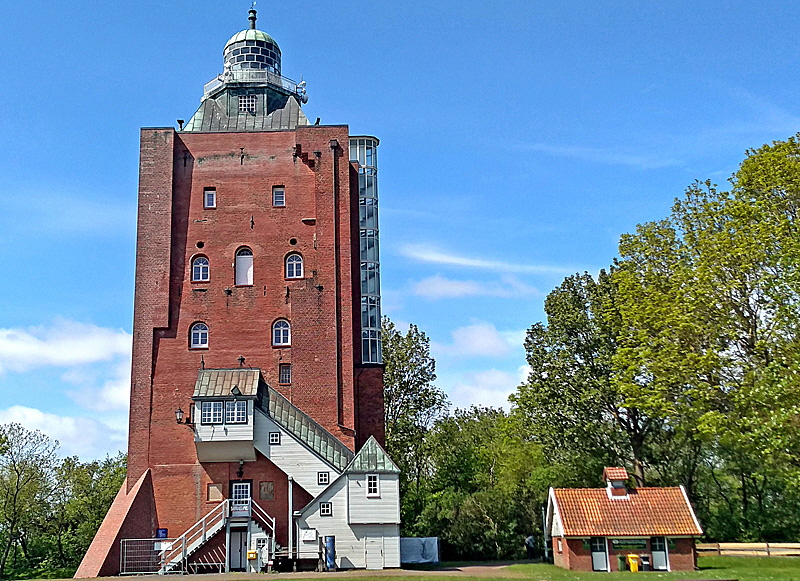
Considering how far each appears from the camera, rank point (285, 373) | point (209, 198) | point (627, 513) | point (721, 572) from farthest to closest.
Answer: point (209, 198) → point (285, 373) → point (627, 513) → point (721, 572)

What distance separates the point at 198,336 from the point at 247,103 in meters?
12.9

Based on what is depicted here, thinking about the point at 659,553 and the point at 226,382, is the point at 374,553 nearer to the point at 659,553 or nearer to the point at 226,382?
the point at 226,382

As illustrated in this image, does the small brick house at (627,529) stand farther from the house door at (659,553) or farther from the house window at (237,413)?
the house window at (237,413)

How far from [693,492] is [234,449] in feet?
82.3

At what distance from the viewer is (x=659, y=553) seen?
30.9 m

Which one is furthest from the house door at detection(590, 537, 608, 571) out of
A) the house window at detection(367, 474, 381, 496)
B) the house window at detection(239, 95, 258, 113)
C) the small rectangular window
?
the house window at detection(239, 95, 258, 113)

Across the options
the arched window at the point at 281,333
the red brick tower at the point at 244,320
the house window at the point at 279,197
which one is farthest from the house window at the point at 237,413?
the house window at the point at 279,197

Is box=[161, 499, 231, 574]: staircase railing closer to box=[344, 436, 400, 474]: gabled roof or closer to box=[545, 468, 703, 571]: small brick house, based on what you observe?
box=[344, 436, 400, 474]: gabled roof

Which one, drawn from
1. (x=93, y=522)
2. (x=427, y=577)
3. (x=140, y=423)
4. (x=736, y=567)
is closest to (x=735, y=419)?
(x=736, y=567)

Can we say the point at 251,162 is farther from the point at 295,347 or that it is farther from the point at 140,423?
the point at 140,423

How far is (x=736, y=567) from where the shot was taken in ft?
99.3

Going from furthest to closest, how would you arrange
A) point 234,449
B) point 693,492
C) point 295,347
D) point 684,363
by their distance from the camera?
point 693,492 → point 295,347 → point 234,449 → point 684,363

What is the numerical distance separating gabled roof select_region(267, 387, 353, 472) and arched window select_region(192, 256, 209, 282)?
20.5ft

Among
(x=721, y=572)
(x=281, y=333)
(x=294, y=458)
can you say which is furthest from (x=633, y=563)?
(x=281, y=333)
